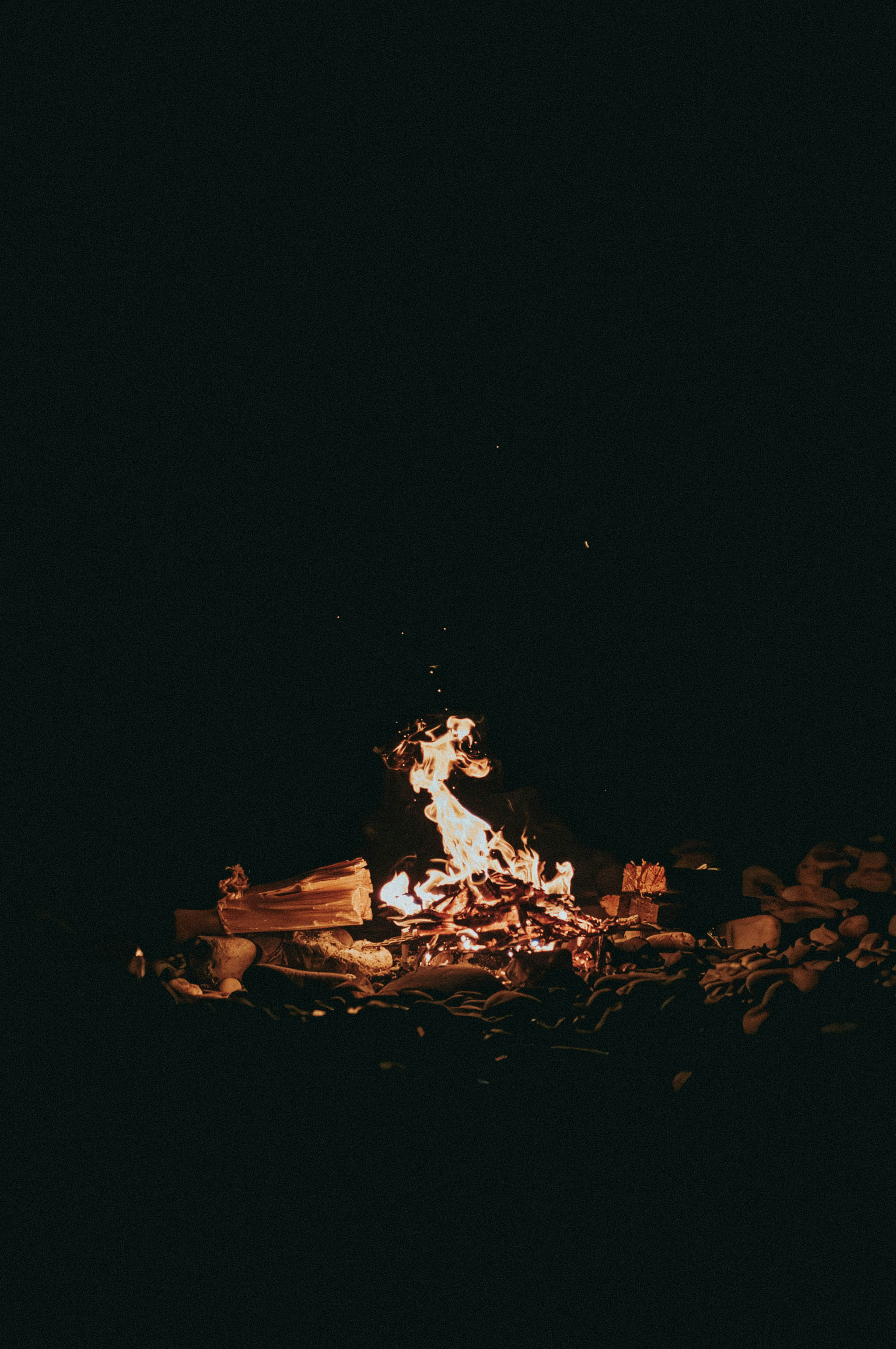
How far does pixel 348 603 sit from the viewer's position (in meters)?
2.64

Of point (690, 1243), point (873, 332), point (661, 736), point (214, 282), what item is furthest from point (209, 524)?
point (690, 1243)

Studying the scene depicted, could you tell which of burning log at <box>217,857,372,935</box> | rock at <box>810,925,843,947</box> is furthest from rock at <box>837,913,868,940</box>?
burning log at <box>217,857,372,935</box>

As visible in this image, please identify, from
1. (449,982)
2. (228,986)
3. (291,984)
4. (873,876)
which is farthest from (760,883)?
(228,986)

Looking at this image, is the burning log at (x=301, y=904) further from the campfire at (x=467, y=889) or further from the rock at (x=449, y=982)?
the rock at (x=449, y=982)

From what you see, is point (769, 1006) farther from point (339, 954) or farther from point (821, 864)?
point (339, 954)

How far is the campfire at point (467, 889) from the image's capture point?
2463 mm

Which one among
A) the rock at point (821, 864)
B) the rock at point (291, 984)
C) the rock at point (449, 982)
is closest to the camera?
the rock at point (291, 984)

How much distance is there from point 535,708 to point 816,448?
992 mm

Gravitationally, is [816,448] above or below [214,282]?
below

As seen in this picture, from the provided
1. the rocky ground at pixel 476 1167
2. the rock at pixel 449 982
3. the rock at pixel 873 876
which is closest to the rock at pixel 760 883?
the rock at pixel 873 876

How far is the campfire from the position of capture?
246cm

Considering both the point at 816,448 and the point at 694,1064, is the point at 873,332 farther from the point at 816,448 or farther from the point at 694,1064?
the point at 694,1064

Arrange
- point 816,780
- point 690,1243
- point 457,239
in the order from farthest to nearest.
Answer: point 816,780 → point 457,239 → point 690,1243

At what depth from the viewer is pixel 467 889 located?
8.64 feet
